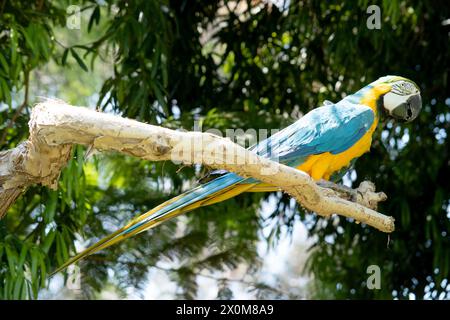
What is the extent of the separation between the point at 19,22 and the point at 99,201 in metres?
0.99

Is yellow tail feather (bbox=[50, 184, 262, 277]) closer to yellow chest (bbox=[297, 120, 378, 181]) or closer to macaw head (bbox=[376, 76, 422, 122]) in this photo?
yellow chest (bbox=[297, 120, 378, 181])

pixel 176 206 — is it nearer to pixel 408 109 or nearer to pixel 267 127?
pixel 408 109

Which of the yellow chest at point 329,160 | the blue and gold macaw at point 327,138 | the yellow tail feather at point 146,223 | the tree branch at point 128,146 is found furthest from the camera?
the yellow chest at point 329,160

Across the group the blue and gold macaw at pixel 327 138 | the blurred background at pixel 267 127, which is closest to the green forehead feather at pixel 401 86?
the blue and gold macaw at pixel 327 138

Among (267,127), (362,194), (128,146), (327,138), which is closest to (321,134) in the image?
(327,138)

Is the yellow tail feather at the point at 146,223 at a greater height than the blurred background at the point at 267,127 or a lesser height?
lesser

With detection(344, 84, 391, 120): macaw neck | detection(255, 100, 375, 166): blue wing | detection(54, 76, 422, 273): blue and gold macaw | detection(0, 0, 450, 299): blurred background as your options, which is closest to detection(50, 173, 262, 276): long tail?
detection(54, 76, 422, 273): blue and gold macaw

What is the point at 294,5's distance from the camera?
12.4 ft

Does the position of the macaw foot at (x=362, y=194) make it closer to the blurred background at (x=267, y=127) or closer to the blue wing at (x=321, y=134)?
the blue wing at (x=321, y=134)

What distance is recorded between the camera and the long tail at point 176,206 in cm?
226

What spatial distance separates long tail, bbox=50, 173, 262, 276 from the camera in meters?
2.26

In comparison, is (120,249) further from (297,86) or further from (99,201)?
(297,86)

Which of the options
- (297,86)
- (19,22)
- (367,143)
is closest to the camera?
(367,143)
